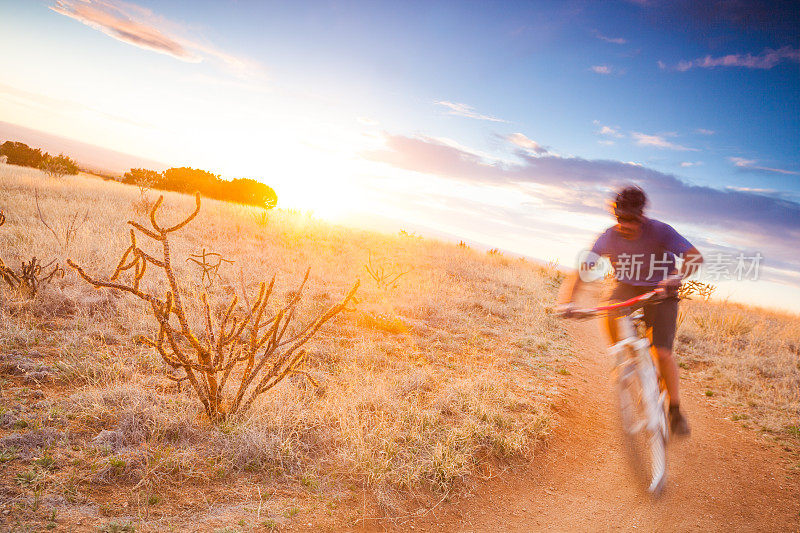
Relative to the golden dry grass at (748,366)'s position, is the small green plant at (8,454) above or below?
below

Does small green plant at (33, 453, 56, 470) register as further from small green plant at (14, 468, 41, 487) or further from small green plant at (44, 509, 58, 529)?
small green plant at (44, 509, 58, 529)

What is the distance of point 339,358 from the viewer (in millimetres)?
6289

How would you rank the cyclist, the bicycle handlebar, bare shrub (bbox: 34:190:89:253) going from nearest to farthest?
the bicycle handlebar < the cyclist < bare shrub (bbox: 34:190:89:253)

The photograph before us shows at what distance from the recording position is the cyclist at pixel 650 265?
4.58 m

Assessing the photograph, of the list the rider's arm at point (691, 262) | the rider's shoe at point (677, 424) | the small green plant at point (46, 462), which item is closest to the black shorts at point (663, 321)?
the rider's arm at point (691, 262)

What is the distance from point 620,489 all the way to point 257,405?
4063 millimetres

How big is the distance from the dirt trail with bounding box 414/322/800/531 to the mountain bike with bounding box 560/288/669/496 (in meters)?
0.26

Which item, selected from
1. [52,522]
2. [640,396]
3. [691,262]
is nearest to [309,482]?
[52,522]

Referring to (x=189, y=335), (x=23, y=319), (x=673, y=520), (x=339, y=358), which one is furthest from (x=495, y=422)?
(x=23, y=319)

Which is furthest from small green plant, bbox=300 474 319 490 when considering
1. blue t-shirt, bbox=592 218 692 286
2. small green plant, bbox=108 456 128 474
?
blue t-shirt, bbox=592 218 692 286

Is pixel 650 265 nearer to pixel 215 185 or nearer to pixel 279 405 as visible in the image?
pixel 279 405

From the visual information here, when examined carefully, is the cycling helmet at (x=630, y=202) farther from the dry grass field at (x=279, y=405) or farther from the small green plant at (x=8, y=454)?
the small green plant at (x=8, y=454)

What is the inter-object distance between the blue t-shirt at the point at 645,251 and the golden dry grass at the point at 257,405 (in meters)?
2.25

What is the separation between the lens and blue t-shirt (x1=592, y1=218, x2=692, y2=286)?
473cm
